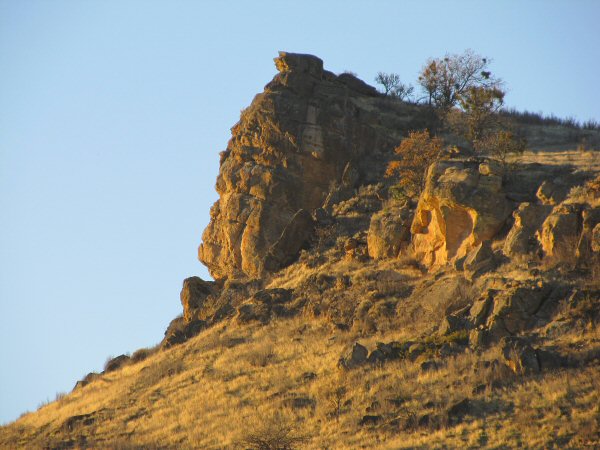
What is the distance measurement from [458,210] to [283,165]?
13542 millimetres

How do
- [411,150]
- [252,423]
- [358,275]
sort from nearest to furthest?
[252,423], [358,275], [411,150]

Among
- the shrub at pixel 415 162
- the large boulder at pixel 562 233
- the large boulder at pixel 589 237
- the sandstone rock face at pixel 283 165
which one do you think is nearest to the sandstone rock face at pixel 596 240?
the large boulder at pixel 589 237

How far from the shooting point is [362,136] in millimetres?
50906

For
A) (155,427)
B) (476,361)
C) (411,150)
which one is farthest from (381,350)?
(411,150)

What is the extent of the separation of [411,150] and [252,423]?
2011cm

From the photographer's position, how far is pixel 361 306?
122 feet

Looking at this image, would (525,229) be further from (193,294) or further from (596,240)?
(193,294)

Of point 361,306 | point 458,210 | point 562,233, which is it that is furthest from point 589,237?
point 361,306

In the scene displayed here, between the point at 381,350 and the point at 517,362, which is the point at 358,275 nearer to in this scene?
the point at 381,350

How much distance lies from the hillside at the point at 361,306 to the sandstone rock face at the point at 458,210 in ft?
0.25

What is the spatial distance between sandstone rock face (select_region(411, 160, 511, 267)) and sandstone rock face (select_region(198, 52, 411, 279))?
831cm

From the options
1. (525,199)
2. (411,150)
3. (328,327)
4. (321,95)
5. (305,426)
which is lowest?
(305,426)

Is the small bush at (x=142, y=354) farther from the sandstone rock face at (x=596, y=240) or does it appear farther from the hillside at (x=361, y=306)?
the sandstone rock face at (x=596, y=240)

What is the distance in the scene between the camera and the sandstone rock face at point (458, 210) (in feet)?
121
